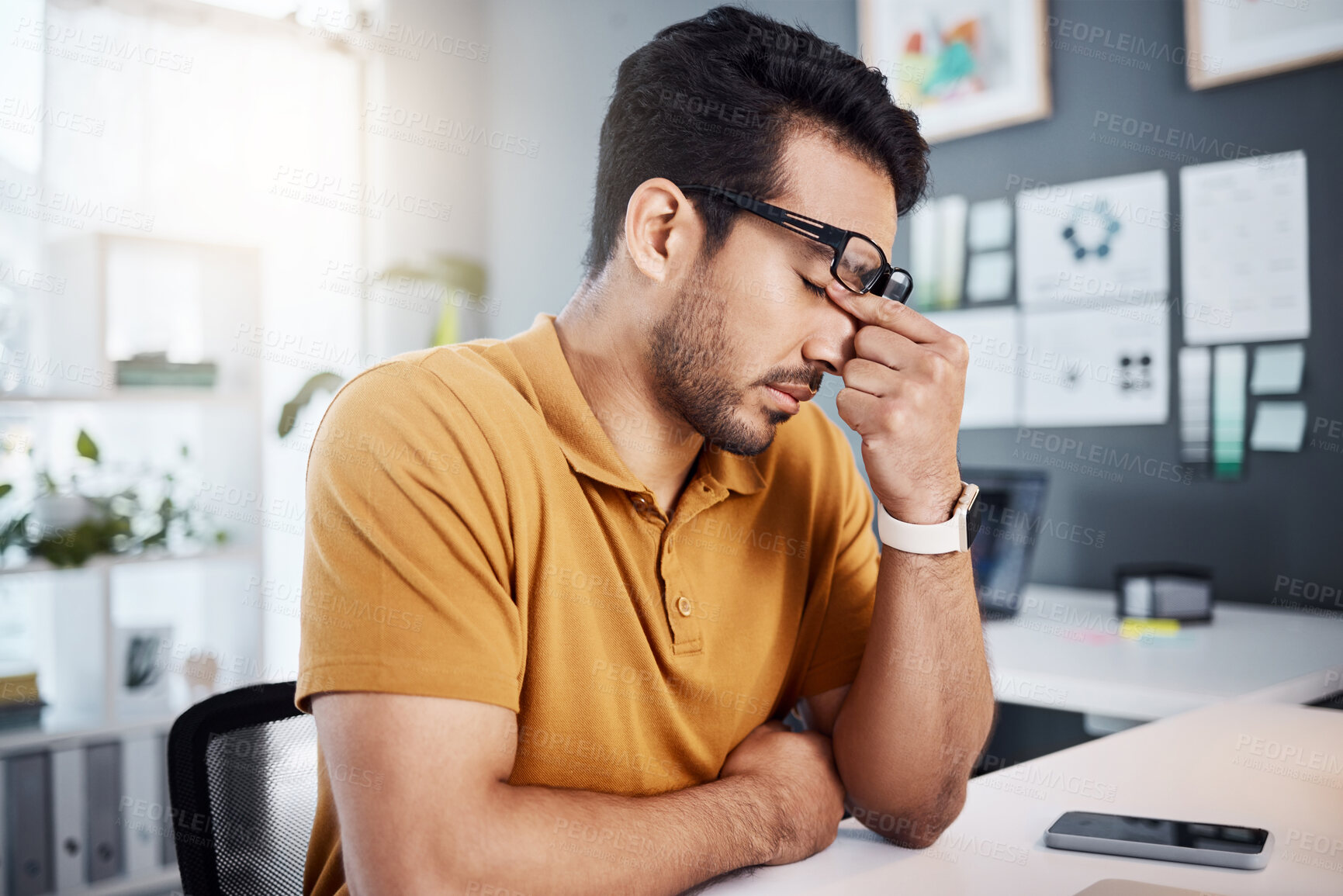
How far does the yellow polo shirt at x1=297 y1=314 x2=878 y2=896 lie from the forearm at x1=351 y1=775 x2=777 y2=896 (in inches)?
3.3

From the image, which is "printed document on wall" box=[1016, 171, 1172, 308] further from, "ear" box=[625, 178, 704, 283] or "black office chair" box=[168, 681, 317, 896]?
"black office chair" box=[168, 681, 317, 896]

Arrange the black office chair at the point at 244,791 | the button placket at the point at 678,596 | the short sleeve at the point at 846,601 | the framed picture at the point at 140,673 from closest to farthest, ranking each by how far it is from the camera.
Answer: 1. the black office chair at the point at 244,791
2. the button placket at the point at 678,596
3. the short sleeve at the point at 846,601
4. the framed picture at the point at 140,673

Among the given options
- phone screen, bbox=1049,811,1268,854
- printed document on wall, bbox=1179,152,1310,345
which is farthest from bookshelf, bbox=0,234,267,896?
printed document on wall, bbox=1179,152,1310,345

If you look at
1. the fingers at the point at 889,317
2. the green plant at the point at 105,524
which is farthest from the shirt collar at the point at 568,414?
the green plant at the point at 105,524

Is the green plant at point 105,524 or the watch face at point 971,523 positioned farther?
the green plant at point 105,524

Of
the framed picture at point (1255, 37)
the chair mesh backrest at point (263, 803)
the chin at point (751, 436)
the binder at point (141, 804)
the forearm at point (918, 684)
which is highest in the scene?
the framed picture at point (1255, 37)

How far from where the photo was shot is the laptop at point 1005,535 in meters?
2.07

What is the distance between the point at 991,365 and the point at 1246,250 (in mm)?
609

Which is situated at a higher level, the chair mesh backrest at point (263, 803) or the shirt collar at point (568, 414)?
the shirt collar at point (568, 414)

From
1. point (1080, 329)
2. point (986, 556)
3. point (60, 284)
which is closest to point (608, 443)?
point (986, 556)

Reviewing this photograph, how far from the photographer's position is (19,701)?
98.6 inches

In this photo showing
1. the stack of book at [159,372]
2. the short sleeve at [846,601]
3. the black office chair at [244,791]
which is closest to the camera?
the black office chair at [244,791]

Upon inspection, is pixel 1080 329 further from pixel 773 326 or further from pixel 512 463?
pixel 512 463

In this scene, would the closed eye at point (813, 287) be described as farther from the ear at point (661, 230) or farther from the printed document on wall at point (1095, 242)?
the printed document on wall at point (1095, 242)
